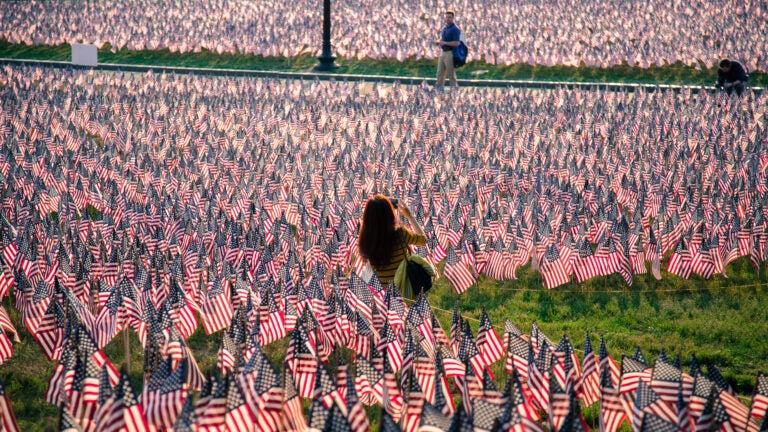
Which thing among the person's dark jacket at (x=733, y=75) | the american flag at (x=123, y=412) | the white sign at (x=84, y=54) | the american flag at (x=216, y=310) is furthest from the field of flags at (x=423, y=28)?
the american flag at (x=123, y=412)

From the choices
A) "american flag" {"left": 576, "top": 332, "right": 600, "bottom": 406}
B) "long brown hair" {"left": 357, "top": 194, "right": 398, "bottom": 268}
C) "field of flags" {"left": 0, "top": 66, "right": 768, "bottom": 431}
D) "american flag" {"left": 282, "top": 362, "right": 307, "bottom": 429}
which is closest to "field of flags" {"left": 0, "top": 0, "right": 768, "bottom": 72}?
"field of flags" {"left": 0, "top": 66, "right": 768, "bottom": 431}

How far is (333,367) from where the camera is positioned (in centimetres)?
822

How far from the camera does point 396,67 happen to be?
31.5 metres

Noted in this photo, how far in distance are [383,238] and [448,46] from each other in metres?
16.2

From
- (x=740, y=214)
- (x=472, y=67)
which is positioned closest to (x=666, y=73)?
(x=472, y=67)

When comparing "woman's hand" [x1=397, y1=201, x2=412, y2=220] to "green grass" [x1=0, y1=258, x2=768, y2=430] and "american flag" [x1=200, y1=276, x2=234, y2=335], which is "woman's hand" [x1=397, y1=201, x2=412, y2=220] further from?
"american flag" [x1=200, y1=276, x2=234, y2=335]

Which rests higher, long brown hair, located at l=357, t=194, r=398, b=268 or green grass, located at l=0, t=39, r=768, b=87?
long brown hair, located at l=357, t=194, r=398, b=268

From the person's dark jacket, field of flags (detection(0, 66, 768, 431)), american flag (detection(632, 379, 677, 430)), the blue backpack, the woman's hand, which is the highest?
the blue backpack

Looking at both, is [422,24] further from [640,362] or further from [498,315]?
[640,362]

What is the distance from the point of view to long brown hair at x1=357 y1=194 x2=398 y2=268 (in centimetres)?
780

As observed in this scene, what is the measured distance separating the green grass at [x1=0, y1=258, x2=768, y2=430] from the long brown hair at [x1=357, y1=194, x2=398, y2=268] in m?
1.28

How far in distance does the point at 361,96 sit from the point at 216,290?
1562 centimetres

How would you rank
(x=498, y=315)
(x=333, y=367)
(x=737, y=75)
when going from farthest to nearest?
(x=737, y=75) < (x=498, y=315) < (x=333, y=367)

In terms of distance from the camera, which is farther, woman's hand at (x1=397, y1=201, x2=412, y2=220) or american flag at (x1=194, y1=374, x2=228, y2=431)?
woman's hand at (x1=397, y1=201, x2=412, y2=220)
